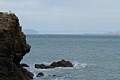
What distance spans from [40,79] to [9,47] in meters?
13.3

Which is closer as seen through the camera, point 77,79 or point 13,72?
point 13,72

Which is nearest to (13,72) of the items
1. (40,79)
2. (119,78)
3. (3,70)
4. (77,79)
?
(3,70)

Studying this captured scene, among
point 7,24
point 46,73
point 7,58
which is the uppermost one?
point 7,24

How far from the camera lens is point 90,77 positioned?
181 feet

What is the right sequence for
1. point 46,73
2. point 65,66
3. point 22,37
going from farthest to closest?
point 65,66, point 46,73, point 22,37

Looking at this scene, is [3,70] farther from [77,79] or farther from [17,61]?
[77,79]

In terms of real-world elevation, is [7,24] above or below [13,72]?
above

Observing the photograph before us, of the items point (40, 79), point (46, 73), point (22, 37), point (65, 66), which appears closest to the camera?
point (22, 37)

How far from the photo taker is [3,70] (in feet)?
131

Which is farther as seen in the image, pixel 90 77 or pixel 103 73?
pixel 103 73

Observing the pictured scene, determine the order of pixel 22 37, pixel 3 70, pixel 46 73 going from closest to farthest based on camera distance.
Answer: pixel 3 70
pixel 22 37
pixel 46 73

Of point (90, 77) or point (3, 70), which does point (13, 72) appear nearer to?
point (3, 70)

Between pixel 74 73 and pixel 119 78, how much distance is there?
9497 mm

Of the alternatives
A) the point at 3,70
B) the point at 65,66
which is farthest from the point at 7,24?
the point at 65,66
